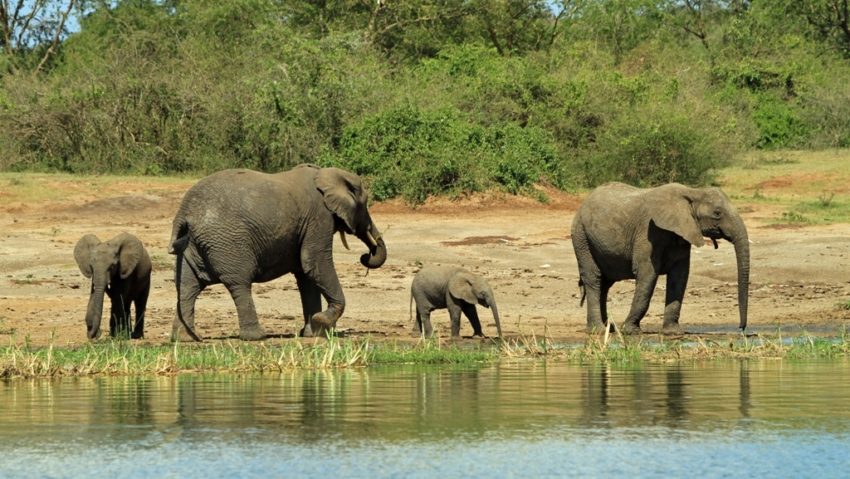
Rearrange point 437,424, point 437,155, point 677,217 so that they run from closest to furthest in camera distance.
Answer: point 437,424
point 677,217
point 437,155

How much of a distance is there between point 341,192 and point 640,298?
11.6 feet

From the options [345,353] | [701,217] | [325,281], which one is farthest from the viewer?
[701,217]

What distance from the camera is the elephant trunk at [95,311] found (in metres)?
16.5

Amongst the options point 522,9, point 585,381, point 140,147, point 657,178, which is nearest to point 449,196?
point 657,178

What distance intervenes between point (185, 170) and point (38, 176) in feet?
12.1

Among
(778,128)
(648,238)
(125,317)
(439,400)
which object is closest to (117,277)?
(125,317)

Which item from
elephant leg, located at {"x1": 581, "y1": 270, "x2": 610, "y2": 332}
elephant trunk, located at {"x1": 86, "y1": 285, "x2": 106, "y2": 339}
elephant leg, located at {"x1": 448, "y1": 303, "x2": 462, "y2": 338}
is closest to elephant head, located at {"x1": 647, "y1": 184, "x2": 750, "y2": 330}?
elephant leg, located at {"x1": 581, "y1": 270, "x2": 610, "y2": 332}

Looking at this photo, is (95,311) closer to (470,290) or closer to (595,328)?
(470,290)

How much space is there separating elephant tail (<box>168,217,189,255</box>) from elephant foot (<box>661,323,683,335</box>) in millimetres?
5372

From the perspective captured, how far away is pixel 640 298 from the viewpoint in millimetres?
17766

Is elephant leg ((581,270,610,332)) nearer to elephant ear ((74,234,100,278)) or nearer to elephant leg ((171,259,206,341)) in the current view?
elephant leg ((171,259,206,341))

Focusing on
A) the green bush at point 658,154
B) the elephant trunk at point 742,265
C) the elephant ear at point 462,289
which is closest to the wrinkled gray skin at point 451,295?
the elephant ear at point 462,289

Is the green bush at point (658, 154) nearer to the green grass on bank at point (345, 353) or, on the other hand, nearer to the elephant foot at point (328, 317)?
the green grass on bank at point (345, 353)

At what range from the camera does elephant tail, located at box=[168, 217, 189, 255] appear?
16469 millimetres
